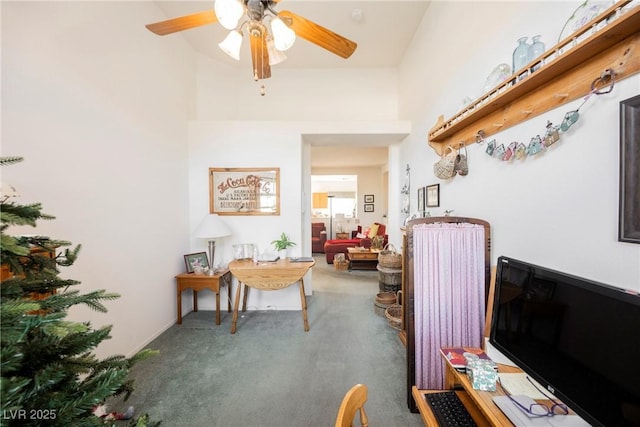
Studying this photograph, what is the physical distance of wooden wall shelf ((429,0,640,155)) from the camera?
2.49ft

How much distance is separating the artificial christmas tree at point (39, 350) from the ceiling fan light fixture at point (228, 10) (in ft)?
4.11

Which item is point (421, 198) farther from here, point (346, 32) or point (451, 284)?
point (346, 32)

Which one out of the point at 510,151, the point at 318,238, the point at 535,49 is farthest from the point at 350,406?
the point at 318,238

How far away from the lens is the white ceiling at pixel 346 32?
95.0 inches

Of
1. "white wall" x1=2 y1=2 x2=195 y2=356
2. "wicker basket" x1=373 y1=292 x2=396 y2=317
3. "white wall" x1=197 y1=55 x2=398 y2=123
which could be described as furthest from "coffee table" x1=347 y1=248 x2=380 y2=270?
"white wall" x1=2 y1=2 x2=195 y2=356

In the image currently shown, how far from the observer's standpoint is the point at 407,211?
2.98m

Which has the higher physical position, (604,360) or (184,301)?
(604,360)

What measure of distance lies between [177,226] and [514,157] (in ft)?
10.2

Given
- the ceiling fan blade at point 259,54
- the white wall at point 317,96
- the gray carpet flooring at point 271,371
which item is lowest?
the gray carpet flooring at point 271,371

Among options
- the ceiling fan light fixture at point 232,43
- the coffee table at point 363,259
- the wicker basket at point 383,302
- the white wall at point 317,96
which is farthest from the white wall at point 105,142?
the coffee table at point 363,259

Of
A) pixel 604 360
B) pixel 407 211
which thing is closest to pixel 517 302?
pixel 604 360

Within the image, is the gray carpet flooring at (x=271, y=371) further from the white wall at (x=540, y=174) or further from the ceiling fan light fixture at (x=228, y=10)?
the ceiling fan light fixture at (x=228, y=10)

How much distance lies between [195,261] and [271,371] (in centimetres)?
158

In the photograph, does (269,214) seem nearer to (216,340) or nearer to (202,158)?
(202,158)
